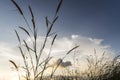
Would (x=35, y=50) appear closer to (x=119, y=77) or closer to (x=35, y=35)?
(x=35, y=35)

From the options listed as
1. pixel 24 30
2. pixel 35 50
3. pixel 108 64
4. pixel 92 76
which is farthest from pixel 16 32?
pixel 108 64

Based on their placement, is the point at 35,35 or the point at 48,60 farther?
the point at 48,60

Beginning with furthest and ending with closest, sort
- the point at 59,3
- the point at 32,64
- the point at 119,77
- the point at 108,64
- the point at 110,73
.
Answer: the point at 108,64 < the point at 110,73 < the point at 119,77 < the point at 32,64 < the point at 59,3

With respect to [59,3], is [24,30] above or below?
below

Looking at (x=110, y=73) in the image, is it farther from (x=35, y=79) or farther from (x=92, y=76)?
(x=35, y=79)

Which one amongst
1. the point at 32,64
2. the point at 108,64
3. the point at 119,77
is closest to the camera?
the point at 32,64

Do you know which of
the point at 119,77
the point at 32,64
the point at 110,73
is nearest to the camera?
the point at 32,64

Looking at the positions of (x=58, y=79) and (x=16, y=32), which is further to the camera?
(x=58, y=79)

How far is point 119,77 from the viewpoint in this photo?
5875mm

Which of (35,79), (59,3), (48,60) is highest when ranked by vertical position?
(59,3)

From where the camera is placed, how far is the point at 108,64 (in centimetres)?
783

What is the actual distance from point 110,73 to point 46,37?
13.6ft

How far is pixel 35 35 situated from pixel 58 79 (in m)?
4.37

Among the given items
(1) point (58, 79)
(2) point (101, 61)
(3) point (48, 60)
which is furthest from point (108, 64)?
(3) point (48, 60)
